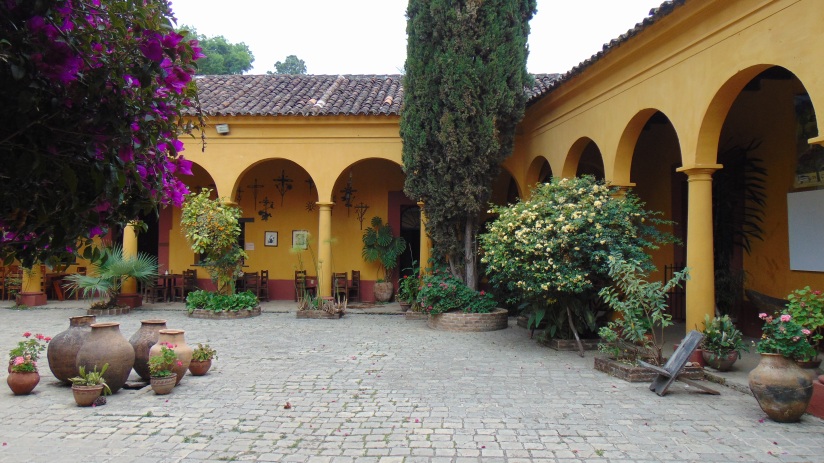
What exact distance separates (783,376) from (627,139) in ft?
15.8

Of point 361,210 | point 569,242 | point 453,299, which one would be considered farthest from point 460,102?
point 361,210

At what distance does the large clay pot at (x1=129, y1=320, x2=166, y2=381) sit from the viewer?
645 centimetres

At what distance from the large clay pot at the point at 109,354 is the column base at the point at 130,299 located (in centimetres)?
803

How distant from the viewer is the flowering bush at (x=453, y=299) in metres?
10.9

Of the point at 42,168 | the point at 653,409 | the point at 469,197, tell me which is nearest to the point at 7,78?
the point at 42,168

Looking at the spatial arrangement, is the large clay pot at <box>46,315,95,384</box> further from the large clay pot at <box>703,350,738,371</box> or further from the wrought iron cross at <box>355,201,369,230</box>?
the wrought iron cross at <box>355,201,369,230</box>

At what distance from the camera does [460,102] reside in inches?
419

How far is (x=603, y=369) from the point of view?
7211 mm

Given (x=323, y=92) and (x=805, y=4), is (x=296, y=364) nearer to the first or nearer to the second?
(x=805, y=4)

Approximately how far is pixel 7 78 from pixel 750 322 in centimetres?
1043

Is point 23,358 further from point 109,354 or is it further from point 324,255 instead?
point 324,255

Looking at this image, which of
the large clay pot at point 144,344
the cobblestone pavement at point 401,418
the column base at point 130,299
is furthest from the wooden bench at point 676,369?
the column base at point 130,299

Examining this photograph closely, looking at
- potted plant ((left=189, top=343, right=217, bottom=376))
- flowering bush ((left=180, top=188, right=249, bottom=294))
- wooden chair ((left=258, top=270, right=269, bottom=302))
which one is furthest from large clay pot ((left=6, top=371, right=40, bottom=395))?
wooden chair ((left=258, top=270, right=269, bottom=302))

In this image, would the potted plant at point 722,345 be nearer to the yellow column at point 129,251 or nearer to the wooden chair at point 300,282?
the wooden chair at point 300,282
